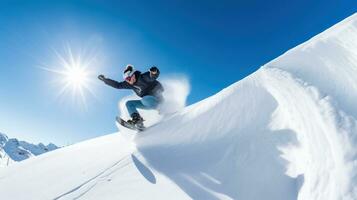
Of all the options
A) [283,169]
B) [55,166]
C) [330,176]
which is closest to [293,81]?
[283,169]

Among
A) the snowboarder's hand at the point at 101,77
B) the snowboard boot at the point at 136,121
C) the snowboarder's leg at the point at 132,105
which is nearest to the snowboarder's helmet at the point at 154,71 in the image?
the snowboarder's leg at the point at 132,105

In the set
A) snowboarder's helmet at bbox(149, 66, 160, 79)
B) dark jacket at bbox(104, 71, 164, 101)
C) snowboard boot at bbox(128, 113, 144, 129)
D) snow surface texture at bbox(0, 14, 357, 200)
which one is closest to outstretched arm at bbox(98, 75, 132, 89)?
dark jacket at bbox(104, 71, 164, 101)

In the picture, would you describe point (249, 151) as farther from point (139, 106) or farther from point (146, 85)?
point (146, 85)

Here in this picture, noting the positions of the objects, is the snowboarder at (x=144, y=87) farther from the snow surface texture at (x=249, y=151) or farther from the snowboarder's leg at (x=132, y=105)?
the snow surface texture at (x=249, y=151)

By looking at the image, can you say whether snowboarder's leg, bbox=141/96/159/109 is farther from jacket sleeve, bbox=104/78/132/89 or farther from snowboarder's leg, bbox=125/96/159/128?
jacket sleeve, bbox=104/78/132/89

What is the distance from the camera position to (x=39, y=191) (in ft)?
21.6

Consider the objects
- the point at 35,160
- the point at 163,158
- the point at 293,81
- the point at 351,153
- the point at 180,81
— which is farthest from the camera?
the point at 180,81

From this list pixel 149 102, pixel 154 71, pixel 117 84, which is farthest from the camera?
pixel 117 84

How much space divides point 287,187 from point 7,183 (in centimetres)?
622

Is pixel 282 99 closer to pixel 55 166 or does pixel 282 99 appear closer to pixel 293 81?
pixel 293 81

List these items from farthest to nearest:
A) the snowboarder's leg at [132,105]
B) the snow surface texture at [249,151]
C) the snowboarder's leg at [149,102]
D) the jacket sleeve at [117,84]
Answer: the jacket sleeve at [117,84]
the snowboarder's leg at [149,102]
the snowboarder's leg at [132,105]
the snow surface texture at [249,151]

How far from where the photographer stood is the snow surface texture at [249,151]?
163 inches

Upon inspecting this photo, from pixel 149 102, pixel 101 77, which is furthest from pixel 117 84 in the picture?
pixel 149 102

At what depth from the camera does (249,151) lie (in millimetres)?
6160
